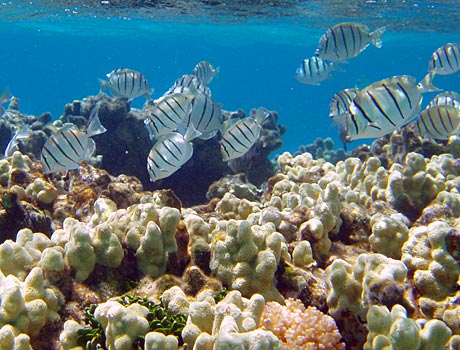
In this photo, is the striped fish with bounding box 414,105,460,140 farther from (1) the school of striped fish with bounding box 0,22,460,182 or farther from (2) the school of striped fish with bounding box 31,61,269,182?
(2) the school of striped fish with bounding box 31,61,269,182

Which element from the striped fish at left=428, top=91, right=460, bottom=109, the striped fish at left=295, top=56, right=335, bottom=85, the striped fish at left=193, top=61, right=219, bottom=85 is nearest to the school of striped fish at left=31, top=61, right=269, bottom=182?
the striped fish at left=295, top=56, right=335, bottom=85

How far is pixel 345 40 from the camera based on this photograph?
6.63 m

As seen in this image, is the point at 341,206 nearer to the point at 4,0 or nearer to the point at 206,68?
the point at 206,68

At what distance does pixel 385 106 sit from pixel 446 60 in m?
5.48

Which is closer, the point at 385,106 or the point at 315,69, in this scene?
the point at 385,106

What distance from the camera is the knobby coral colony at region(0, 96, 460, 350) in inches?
101

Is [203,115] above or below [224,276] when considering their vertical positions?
above

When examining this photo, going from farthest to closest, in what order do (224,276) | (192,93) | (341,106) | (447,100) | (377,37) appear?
→ (447,100) < (377,37) < (341,106) < (192,93) < (224,276)

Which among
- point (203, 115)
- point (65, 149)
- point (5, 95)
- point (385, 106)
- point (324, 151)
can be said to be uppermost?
point (385, 106)

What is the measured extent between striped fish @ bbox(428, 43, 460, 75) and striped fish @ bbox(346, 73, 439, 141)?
Result: 5.00m

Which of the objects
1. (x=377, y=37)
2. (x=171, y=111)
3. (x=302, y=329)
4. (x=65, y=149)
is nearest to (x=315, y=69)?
(x=377, y=37)

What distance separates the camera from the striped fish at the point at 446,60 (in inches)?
295

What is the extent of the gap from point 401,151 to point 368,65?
84952 millimetres

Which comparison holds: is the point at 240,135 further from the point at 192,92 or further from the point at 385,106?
the point at 385,106
